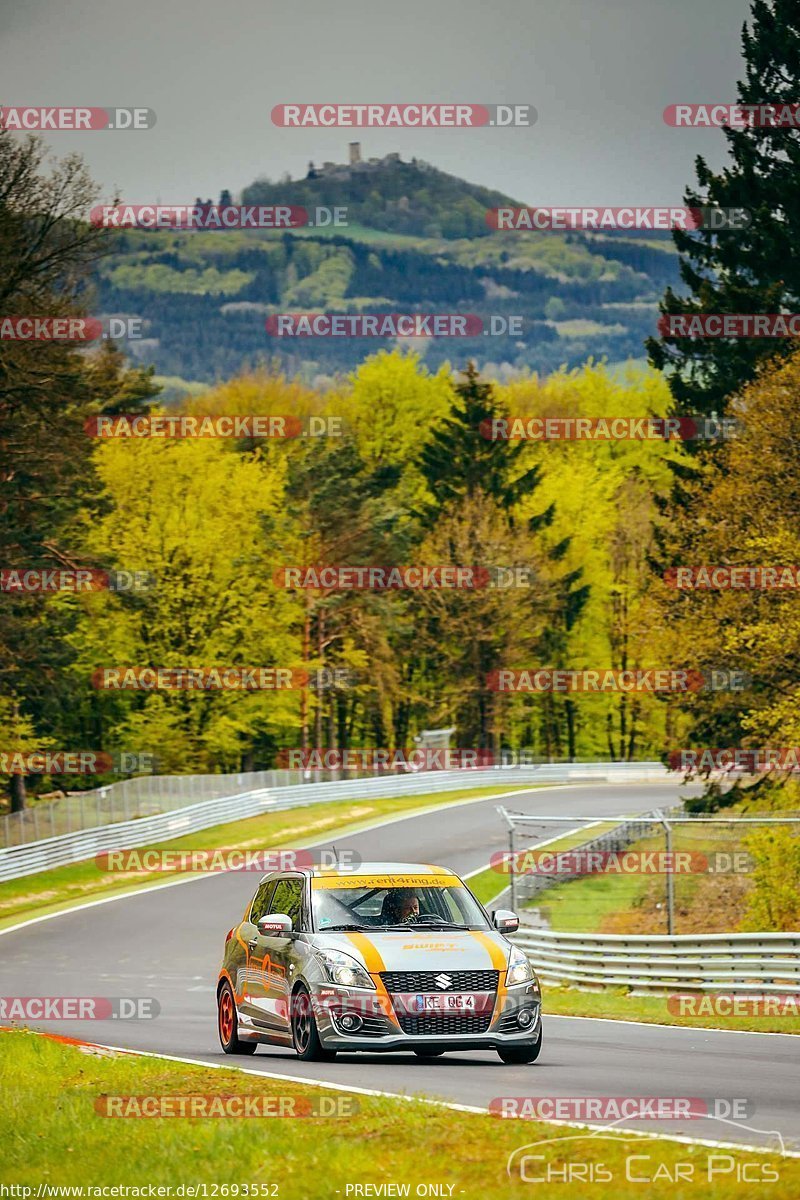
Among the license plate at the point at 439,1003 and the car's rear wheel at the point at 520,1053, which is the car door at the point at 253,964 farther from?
the car's rear wheel at the point at 520,1053

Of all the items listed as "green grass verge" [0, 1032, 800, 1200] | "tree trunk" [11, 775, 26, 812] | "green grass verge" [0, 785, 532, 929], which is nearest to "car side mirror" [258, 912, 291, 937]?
"green grass verge" [0, 1032, 800, 1200]

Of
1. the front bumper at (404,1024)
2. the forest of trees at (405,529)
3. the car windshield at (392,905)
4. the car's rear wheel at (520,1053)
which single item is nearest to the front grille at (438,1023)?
the front bumper at (404,1024)

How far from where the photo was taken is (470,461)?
83938 mm

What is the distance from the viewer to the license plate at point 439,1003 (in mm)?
13250

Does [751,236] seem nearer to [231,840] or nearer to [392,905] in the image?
[231,840]

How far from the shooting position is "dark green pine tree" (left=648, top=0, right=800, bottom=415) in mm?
44688

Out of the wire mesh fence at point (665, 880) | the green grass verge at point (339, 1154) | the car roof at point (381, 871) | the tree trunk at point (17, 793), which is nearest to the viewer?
the green grass verge at point (339, 1154)

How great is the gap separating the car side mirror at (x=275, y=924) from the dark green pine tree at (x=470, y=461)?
6899cm

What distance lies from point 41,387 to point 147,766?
2838 cm

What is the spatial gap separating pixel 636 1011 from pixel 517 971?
916 cm

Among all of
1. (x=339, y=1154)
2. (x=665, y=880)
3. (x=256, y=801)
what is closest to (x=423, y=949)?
(x=339, y=1154)

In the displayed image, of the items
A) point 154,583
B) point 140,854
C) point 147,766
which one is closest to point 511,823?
point 140,854

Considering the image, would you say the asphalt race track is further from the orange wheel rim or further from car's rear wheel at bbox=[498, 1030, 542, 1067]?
the orange wheel rim

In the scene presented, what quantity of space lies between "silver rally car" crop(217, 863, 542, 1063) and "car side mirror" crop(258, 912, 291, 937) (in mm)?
11
